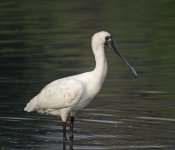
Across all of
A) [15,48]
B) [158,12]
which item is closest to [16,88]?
[15,48]

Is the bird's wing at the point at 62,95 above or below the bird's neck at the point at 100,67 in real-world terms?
below

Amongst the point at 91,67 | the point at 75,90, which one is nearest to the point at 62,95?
the point at 75,90

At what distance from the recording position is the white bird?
13719 millimetres

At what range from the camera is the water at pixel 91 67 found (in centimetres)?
1429

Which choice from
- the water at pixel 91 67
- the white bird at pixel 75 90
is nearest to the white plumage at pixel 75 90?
the white bird at pixel 75 90

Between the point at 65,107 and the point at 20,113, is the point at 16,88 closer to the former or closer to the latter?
the point at 20,113

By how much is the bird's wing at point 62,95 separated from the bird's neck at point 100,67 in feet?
0.88

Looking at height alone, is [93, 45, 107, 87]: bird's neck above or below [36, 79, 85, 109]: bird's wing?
above

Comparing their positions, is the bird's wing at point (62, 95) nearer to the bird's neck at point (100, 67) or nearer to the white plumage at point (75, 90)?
the white plumage at point (75, 90)

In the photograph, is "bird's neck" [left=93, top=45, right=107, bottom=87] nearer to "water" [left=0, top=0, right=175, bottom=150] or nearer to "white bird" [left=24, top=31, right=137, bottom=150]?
"white bird" [left=24, top=31, right=137, bottom=150]

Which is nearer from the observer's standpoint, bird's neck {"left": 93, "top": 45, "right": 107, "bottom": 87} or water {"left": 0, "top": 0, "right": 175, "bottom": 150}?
bird's neck {"left": 93, "top": 45, "right": 107, "bottom": 87}

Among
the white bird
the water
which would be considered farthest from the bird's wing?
the water

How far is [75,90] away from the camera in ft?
44.8

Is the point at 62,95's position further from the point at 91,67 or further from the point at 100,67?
the point at 91,67
